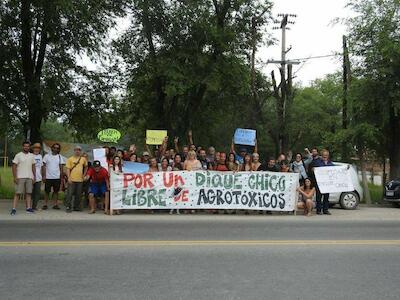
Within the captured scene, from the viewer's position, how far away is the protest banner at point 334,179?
48.6 feet

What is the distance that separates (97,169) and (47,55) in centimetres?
642

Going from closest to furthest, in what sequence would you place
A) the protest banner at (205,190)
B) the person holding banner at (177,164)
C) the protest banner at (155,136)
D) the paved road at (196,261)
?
the paved road at (196,261)
the protest banner at (205,190)
the person holding banner at (177,164)
the protest banner at (155,136)

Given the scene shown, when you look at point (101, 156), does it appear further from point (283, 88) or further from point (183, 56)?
point (283, 88)

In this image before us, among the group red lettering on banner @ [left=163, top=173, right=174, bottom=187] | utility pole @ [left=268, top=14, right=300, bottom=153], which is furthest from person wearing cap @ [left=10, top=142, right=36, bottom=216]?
utility pole @ [left=268, top=14, right=300, bottom=153]

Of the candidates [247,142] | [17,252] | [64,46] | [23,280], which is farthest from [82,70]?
[23,280]

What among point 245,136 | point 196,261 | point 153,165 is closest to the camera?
Answer: point 196,261

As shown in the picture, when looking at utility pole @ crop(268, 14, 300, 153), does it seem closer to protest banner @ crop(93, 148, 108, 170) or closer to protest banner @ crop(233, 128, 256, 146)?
protest banner @ crop(233, 128, 256, 146)

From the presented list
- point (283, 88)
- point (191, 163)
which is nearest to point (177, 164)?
point (191, 163)

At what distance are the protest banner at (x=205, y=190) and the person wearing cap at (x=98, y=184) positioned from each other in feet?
0.65

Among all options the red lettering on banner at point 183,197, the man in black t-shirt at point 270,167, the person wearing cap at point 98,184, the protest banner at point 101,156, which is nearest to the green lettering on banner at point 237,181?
the man in black t-shirt at point 270,167

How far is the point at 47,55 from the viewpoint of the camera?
1845 cm

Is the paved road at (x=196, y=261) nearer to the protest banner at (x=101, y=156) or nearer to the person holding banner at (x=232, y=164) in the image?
the person holding banner at (x=232, y=164)

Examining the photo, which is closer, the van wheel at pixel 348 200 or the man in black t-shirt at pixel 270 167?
the man in black t-shirt at pixel 270 167

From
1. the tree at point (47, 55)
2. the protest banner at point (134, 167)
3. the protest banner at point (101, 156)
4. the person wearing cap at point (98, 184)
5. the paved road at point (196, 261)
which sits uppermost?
the tree at point (47, 55)
